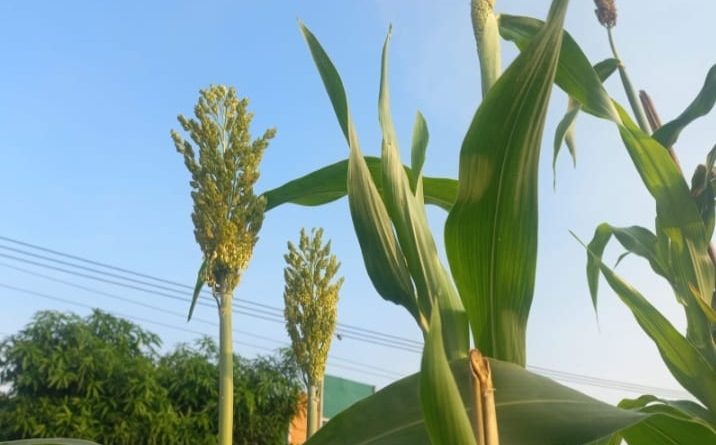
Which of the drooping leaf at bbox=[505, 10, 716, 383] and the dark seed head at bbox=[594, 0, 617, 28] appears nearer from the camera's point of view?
the drooping leaf at bbox=[505, 10, 716, 383]

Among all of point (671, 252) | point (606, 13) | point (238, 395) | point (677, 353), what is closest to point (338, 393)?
point (238, 395)

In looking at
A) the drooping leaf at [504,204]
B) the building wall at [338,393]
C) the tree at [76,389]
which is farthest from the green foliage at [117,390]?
the drooping leaf at [504,204]

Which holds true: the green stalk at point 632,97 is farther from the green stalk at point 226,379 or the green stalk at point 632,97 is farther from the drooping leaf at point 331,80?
the green stalk at point 226,379

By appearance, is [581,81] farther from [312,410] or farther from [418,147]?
[312,410]

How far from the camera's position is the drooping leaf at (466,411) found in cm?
66

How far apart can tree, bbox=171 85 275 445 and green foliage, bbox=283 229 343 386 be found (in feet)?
0.61

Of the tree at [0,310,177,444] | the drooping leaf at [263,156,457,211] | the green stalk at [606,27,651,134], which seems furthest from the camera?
the tree at [0,310,177,444]

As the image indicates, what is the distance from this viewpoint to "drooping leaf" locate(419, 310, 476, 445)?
54 centimetres

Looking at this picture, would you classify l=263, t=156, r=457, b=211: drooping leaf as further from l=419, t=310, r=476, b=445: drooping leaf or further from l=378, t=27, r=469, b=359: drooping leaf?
l=419, t=310, r=476, b=445: drooping leaf

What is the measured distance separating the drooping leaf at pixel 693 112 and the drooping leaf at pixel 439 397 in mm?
891

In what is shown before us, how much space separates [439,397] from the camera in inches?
22.2

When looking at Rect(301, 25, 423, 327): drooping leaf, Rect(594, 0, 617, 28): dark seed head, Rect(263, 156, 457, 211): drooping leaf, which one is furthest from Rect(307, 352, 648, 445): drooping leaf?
Rect(594, 0, 617, 28): dark seed head

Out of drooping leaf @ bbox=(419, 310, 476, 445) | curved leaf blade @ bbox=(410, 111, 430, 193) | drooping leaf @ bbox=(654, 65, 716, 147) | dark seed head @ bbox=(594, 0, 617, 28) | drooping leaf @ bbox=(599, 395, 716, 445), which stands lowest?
drooping leaf @ bbox=(419, 310, 476, 445)

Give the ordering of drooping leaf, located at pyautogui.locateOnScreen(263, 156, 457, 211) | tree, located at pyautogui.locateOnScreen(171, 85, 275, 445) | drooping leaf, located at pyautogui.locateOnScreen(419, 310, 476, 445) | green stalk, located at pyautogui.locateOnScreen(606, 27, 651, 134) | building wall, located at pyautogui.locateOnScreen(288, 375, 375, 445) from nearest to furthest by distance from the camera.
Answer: drooping leaf, located at pyautogui.locateOnScreen(419, 310, 476, 445) → tree, located at pyautogui.locateOnScreen(171, 85, 275, 445) → drooping leaf, located at pyautogui.locateOnScreen(263, 156, 457, 211) → green stalk, located at pyautogui.locateOnScreen(606, 27, 651, 134) → building wall, located at pyautogui.locateOnScreen(288, 375, 375, 445)
